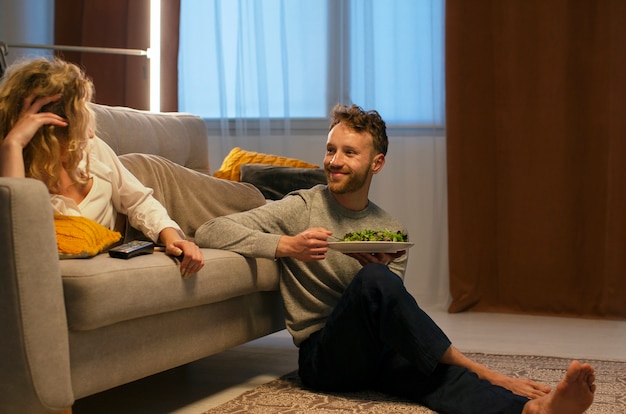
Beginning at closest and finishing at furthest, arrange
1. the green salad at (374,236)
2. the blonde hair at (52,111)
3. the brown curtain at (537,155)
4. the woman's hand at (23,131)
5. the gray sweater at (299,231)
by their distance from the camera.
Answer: the woman's hand at (23,131)
the blonde hair at (52,111)
the green salad at (374,236)
the gray sweater at (299,231)
the brown curtain at (537,155)

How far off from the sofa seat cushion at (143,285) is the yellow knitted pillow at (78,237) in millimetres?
19

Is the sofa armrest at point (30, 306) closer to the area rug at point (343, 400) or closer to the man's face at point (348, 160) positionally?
the area rug at point (343, 400)

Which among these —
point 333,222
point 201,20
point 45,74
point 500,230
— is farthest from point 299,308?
point 201,20

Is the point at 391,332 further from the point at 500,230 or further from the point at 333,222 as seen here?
the point at 500,230

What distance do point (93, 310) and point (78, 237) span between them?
0.62 feet

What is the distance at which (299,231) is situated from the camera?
2449mm

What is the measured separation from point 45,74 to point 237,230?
620 mm

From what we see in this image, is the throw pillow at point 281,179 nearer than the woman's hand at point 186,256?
No

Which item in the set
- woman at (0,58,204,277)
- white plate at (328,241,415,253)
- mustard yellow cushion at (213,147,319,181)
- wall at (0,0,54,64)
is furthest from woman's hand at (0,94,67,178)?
wall at (0,0,54,64)

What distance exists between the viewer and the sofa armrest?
166 cm

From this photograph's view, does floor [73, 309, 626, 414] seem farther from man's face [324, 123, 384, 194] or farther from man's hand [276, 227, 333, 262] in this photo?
man's face [324, 123, 384, 194]

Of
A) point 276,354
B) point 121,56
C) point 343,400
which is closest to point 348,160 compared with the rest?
point 343,400

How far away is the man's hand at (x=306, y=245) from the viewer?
218cm

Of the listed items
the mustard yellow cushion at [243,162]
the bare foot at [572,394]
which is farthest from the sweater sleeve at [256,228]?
the mustard yellow cushion at [243,162]
